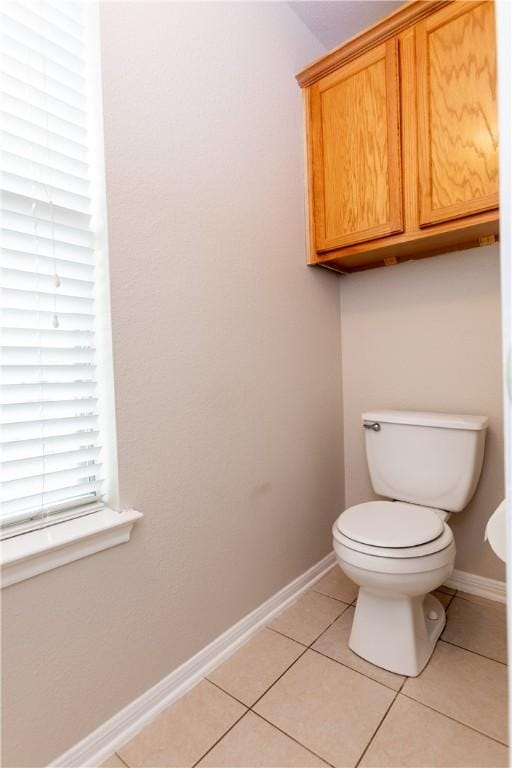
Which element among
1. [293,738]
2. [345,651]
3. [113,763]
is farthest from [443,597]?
[113,763]

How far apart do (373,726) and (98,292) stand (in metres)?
1.40

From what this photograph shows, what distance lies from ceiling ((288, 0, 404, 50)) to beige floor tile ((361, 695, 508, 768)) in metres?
2.51

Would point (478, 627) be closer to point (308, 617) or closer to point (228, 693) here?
point (308, 617)

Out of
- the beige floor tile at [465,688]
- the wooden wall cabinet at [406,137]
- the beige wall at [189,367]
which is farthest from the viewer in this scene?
the wooden wall cabinet at [406,137]

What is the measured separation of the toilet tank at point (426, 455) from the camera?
4.76ft

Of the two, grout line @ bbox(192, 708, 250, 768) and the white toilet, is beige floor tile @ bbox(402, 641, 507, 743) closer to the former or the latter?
the white toilet

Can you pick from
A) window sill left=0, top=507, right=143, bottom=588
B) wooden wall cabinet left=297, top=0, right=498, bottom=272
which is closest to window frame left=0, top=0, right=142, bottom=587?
window sill left=0, top=507, right=143, bottom=588

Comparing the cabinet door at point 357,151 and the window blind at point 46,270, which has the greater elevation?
the cabinet door at point 357,151

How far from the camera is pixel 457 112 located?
1319 mm

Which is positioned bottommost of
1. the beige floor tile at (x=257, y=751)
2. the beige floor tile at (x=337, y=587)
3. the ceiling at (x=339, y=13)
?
the beige floor tile at (x=257, y=751)

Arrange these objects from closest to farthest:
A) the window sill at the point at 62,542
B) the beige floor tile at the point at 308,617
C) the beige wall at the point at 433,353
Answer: the window sill at the point at 62,542
the beige floor tile at the point at 308,617
the beige wall at the point at 433,353

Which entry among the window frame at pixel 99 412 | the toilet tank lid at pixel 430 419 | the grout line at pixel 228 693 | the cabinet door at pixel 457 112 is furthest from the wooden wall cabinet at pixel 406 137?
the grout line at pixel 228 693

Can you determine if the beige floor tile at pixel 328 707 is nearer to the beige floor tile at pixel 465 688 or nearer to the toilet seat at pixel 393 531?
the beige floor tile at pixel 465 688

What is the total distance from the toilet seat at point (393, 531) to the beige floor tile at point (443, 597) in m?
0.46
